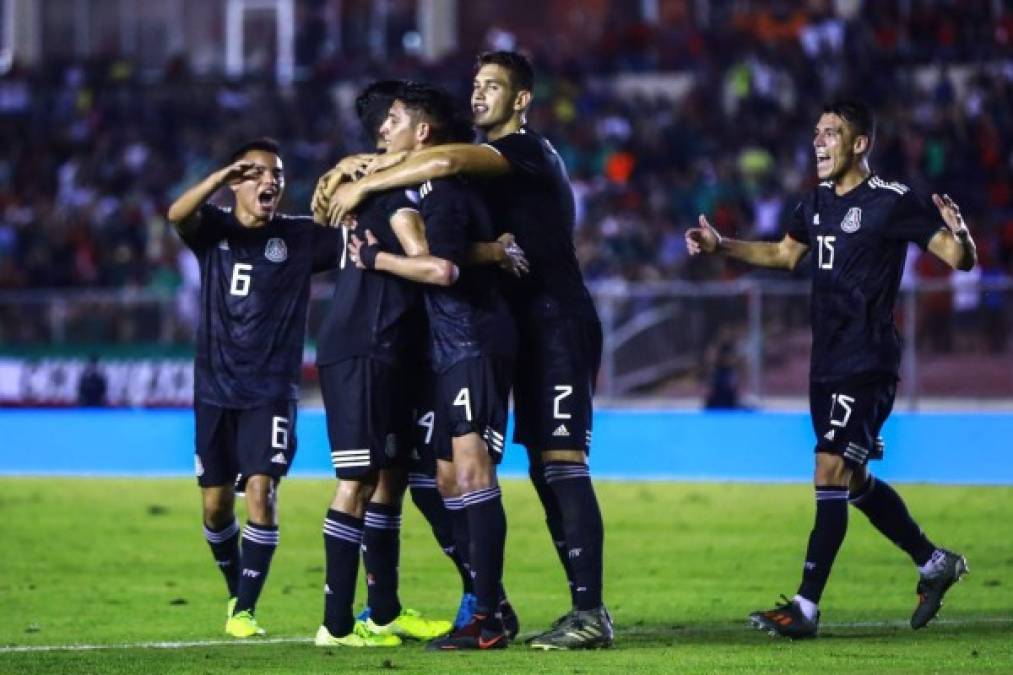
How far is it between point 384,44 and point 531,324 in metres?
30.7

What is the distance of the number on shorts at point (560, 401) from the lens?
816cm

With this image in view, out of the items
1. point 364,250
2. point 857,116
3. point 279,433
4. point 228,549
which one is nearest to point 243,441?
point 279,433

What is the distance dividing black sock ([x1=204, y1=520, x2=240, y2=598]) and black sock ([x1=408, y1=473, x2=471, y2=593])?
3.11 ft

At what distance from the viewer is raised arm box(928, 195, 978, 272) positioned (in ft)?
27.3

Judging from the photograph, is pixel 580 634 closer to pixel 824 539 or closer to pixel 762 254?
pixel 824 539

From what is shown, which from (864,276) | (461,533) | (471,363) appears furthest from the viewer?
(864,276)

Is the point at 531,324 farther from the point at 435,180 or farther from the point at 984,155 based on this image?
the point at 984,155

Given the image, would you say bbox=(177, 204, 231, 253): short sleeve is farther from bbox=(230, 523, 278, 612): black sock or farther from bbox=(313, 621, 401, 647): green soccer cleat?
bbox=(313, 621, 401, 647): green soccer cleat

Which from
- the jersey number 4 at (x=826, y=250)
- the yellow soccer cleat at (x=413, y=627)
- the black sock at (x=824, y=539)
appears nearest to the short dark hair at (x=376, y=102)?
the jersey number 4 at (x=826, y=250)

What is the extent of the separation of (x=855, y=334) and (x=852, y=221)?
51 cm

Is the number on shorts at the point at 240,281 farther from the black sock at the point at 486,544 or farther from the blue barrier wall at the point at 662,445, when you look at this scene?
the blue barrier wall at the point at 662,445

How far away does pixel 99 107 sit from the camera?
116ft

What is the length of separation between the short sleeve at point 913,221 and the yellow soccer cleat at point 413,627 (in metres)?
2.64

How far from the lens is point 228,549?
A: 935 centimetres
